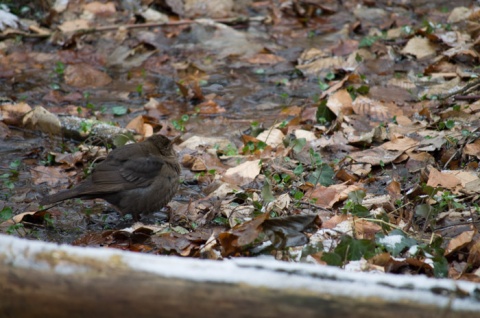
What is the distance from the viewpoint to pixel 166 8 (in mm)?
10945

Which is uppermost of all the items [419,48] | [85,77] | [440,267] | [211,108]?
[440,267]

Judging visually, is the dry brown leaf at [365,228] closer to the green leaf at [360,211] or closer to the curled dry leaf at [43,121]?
the green leaf at [360,211]

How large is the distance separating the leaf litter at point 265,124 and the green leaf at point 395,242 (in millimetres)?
12

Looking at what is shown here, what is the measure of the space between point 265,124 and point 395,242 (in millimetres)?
3538

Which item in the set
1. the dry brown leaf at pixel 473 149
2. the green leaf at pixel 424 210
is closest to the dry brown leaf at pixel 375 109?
the dry brown leaf at pixel 473 149

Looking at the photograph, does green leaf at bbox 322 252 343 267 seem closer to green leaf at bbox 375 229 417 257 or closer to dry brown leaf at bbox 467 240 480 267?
green leaf at bbox 375 229 417 257

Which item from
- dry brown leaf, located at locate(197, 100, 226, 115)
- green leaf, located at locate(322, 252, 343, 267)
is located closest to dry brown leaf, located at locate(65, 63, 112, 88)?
dry brown leaf, located at locate(197, 100, 226, 115)

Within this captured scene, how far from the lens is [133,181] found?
231 inches

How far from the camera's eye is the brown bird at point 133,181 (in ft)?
18.7

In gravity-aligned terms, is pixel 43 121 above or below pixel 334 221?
below

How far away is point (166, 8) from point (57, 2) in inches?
70.1

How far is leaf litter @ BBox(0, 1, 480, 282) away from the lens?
4.56m

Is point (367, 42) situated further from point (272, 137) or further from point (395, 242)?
point (395, 242)

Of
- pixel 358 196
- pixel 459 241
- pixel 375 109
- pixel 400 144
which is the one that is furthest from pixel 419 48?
pixel 459 241
